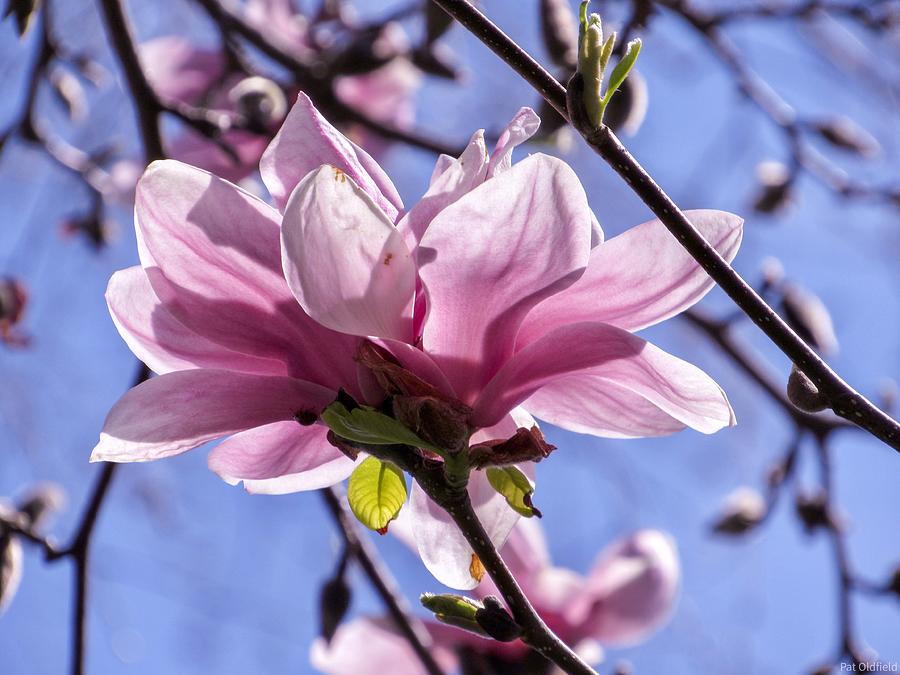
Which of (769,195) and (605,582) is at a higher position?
(769,195)

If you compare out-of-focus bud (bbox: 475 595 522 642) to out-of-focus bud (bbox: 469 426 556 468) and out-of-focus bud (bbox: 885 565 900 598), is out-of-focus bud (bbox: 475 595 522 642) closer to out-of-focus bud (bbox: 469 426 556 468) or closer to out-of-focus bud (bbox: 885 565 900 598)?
out-of-focus bud (bbox: 469 426 556 468)

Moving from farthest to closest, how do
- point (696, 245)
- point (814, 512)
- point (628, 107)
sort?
point (814, 512), point (628, 107), point (696, 245)

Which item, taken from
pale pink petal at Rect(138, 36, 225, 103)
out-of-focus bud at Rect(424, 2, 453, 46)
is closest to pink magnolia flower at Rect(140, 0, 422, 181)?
pale pink petal at Rect(138, 36, 225, 103)

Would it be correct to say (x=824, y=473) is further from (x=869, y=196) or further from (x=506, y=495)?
(x=506, y=495)

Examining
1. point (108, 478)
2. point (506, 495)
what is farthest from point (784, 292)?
point (108, 478)

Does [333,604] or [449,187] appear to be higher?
[449,187]

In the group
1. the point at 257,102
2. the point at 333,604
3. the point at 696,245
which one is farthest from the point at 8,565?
the point at 696,245

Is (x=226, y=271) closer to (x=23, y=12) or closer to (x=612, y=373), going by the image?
(x=612, y=373)
